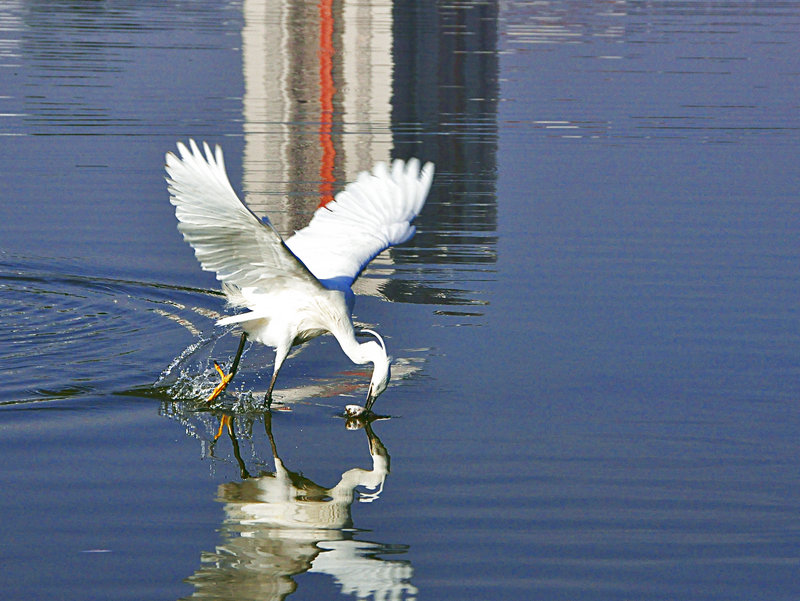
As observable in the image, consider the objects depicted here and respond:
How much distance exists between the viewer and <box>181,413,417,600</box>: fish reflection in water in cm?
558

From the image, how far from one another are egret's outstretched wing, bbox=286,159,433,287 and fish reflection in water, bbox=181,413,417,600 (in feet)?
7.02

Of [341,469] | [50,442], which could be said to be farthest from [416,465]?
[50,442]

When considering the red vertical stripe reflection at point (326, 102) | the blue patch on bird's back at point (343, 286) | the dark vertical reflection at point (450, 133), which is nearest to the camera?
the blue patch on bird's back at point (343, 286)

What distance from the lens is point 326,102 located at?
21.5m

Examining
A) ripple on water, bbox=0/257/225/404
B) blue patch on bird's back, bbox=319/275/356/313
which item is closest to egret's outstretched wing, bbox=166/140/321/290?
blue patch on bird's back, bbox=319/275/356/313

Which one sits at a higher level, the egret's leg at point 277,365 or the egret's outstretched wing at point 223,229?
the egret's outstretched wing at point 223,229

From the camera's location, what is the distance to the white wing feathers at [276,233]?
7152mm

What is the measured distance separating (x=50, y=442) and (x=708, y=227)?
25.1 feet

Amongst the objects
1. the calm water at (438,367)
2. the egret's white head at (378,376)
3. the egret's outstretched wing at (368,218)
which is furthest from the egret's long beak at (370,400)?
the egret's outstretched wing at (368,218)

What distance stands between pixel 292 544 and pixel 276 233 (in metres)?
1.85

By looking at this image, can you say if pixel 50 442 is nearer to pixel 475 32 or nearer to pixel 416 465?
pixel 416 465

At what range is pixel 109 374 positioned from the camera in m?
8.57

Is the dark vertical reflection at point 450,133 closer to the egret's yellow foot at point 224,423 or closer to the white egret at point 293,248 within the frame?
the white egret at point 293,248

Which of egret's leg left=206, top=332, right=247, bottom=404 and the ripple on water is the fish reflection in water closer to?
egret's leg left=206, top=332, right=247, bottom=404
